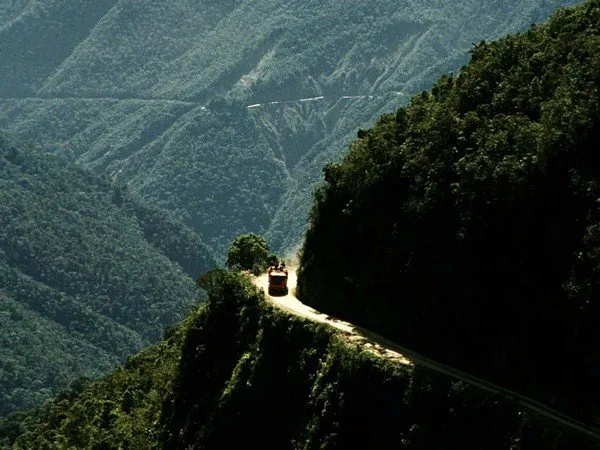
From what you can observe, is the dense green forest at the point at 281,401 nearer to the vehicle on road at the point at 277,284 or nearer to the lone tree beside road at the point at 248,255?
the vehicle on road at the point at 277,284

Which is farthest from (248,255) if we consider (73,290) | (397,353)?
(73,290)

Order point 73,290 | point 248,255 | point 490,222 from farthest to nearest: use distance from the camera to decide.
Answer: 1. point 73,290
2. point 248,255
3. point 490,222

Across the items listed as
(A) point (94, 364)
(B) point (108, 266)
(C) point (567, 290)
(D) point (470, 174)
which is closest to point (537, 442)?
(C) point (567, 290)

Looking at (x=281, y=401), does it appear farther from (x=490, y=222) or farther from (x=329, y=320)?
(x=490, y=222)

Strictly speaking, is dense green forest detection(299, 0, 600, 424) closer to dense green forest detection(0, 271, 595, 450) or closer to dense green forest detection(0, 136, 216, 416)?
dense green forest detection(0, 271, 595, 450)

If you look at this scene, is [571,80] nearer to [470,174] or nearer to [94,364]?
[470,174]

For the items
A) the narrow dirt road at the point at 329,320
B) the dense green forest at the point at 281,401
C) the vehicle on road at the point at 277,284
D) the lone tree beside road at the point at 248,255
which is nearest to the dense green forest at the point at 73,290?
the lone tree beside road at the point at 248,255
